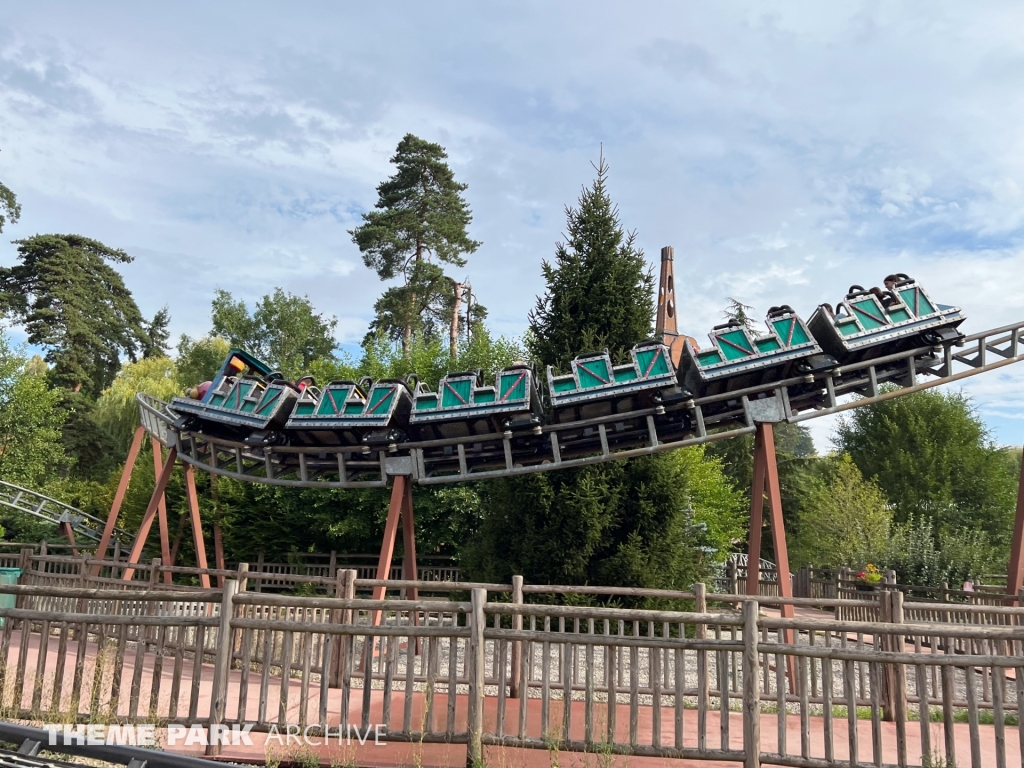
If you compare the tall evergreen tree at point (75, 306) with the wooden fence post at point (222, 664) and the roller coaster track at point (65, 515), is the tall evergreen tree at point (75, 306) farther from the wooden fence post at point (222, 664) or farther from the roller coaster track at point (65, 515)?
the wooden fence post at point (222, 664)

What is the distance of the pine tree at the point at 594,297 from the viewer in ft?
46.4

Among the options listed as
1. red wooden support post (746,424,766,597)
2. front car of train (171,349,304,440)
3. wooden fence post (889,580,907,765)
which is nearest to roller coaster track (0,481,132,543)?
front car of train (171,349,304,440)

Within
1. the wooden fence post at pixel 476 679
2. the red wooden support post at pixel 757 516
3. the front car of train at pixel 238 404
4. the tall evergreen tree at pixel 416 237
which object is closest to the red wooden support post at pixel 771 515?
the red wooden support post at pixel 757 516

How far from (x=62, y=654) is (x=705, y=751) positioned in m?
5.28

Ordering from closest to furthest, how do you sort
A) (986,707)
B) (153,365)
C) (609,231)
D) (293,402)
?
(986,707) → (293,402) → (609,231) → (153,365)

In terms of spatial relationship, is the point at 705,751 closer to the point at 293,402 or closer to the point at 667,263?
the point at 293,402

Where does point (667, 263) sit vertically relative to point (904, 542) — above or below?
above

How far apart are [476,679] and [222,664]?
2.03 meters

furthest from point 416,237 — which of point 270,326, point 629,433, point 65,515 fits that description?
point 629,433

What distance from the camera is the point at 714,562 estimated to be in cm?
2031

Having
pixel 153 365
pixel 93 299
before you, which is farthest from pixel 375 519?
pixel 93 299

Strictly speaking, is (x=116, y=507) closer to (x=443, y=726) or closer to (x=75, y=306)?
(x=443, y=726)

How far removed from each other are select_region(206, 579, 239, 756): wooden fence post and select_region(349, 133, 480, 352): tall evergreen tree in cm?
2712

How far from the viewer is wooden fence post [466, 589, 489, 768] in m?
5.15
